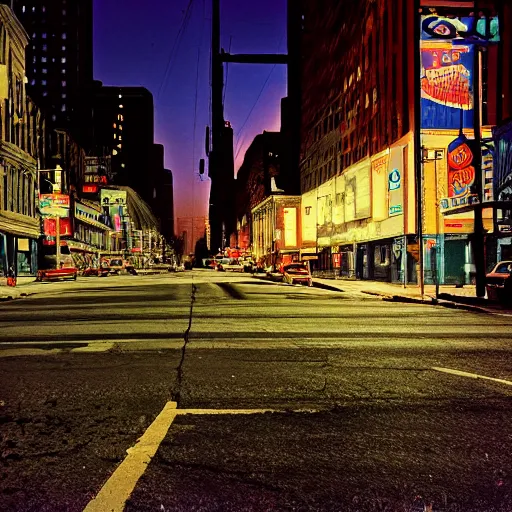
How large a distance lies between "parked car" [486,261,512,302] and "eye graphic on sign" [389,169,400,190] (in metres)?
15.4

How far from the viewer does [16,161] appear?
5128 cm

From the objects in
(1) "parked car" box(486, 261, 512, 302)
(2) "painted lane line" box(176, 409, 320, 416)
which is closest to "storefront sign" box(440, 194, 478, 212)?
(1) "parked car" box(486, 261, 512, 302)

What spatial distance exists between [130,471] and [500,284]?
18205 mm

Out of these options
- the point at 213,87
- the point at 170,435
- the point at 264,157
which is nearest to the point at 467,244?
the point at 213,87

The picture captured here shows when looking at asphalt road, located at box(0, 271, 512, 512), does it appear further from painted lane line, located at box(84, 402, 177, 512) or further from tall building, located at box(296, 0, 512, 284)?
tall building, located at box(296, 0, 512, 284)

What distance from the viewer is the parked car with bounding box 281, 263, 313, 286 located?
35.9 m

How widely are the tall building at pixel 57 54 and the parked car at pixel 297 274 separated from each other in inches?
4702

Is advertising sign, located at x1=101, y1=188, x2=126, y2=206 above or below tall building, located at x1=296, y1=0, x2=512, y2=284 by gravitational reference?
above

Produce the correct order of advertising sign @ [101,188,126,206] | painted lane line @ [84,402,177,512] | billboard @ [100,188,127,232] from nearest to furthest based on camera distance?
painted lane line @ [84,402,177,512] < billboard @ [100,188,127,232] < advertising sign @ [101,188,126,206]

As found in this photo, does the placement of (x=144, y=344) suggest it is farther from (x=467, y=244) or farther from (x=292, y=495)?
(x=467, y=244)

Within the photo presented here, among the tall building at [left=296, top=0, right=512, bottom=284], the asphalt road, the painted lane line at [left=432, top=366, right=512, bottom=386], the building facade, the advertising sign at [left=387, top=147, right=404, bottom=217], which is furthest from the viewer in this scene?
the building facade

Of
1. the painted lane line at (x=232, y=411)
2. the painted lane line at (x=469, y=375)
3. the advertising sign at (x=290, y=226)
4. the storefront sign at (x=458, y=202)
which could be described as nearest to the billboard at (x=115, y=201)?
the advertising sign at (x=290, y=226)

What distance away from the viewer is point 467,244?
111ft

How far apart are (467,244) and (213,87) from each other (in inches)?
1101
